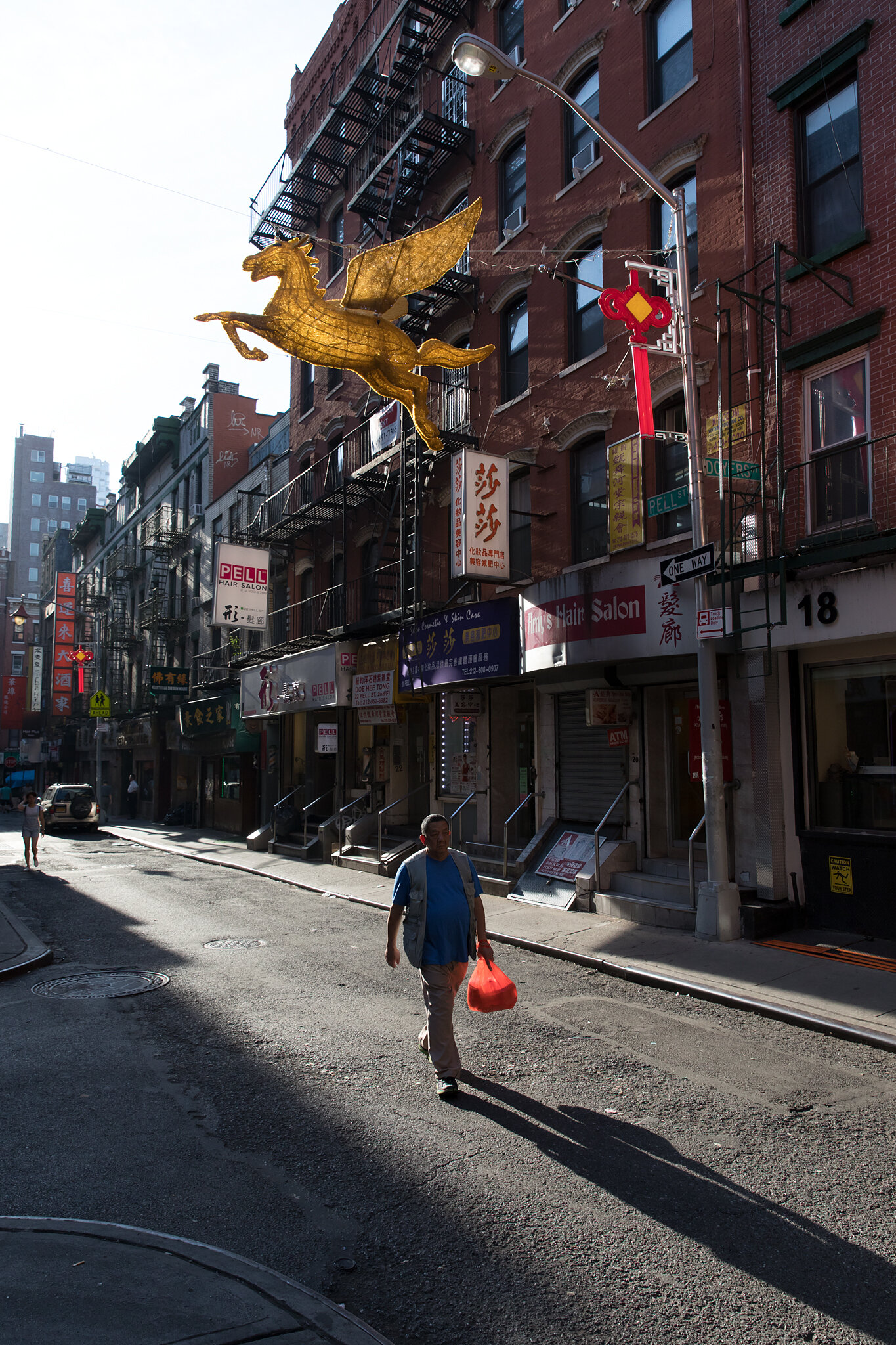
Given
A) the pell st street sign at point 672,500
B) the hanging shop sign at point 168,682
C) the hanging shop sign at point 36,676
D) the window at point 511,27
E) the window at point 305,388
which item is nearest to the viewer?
the pell st street sign at point 672,500

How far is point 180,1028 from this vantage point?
7.41 meters

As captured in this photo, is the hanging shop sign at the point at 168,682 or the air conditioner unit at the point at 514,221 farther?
the hanging shop sign at the point at 168,682

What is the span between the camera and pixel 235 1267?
145 inches

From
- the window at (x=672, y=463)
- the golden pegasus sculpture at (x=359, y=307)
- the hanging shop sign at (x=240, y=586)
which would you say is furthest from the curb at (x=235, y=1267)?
the hanging shop sign at (x=240, y=586)

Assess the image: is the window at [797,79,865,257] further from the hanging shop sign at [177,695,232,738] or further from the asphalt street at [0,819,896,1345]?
the hanging shop sign at [177,695,232,738]

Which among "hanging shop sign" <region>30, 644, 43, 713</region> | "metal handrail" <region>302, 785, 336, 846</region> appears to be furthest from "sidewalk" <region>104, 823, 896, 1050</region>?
"hanging shop sign" <region>30, 644, 43, 713</region>

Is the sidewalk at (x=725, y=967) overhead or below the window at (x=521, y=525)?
below

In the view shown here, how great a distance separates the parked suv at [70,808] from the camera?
108ft

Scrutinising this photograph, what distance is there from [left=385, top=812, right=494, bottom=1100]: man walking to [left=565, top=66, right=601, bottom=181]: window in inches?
544

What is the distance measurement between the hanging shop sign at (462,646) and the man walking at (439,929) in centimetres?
868

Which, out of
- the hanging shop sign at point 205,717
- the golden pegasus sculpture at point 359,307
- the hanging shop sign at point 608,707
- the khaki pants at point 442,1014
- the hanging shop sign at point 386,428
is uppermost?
the hanging shop sign at point 386,428

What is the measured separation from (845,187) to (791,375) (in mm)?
2354

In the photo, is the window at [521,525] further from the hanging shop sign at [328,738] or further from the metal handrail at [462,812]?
the hanging shop sign at [328,738]

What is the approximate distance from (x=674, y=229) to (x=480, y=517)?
5172mm
